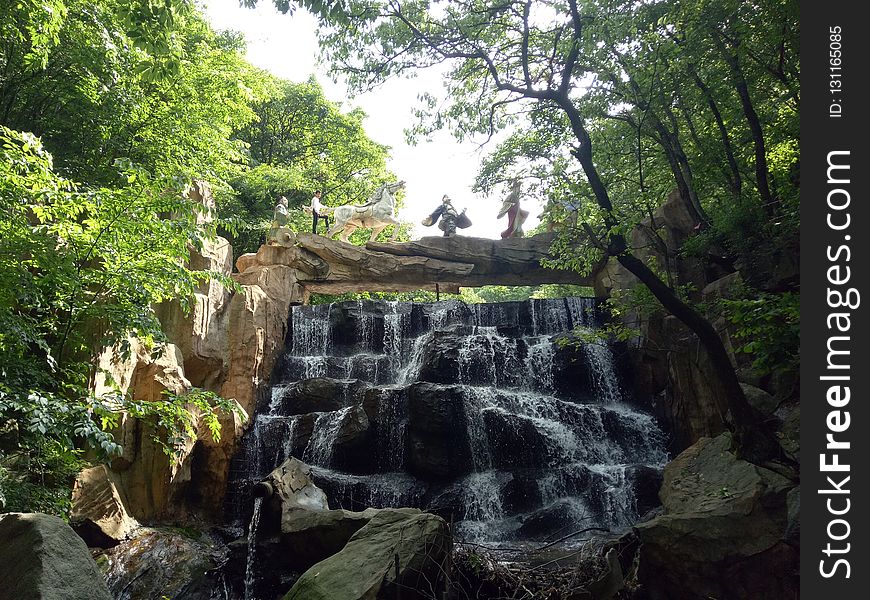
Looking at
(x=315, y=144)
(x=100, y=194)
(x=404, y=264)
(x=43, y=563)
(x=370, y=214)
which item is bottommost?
(x=43, y=563)

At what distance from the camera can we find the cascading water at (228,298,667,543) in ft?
33.8

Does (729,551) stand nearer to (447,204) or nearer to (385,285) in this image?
(385,285)

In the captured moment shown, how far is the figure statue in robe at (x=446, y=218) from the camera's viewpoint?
19.7m

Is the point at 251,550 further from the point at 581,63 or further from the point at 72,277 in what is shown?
the point at 581,63

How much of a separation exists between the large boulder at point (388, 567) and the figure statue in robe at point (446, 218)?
14.7 m

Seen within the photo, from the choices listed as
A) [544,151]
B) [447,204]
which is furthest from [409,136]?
[447,204]

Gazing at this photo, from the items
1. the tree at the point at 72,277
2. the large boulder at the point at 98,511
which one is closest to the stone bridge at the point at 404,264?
the tree at the point at 72,277

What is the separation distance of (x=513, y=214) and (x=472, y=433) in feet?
36.1

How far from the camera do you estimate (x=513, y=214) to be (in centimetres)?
2036

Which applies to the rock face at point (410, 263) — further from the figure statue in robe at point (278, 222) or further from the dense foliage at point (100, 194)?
the dense foliage at point (100, 194)

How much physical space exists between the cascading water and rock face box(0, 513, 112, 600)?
508 cm

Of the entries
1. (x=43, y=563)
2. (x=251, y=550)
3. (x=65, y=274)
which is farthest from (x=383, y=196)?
(x=43, y=563)

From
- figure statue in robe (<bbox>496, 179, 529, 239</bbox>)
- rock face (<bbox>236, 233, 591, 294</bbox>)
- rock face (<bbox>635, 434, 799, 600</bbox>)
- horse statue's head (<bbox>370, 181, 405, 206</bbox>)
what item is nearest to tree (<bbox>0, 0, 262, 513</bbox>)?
rock face (<bbox>635, 434, 799, 600</bbox>)

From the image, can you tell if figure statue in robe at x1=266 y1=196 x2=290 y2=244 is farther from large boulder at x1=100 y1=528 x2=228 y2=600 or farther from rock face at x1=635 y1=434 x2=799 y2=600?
rock face at x1=635 y1=434 x2=799 y2=600
